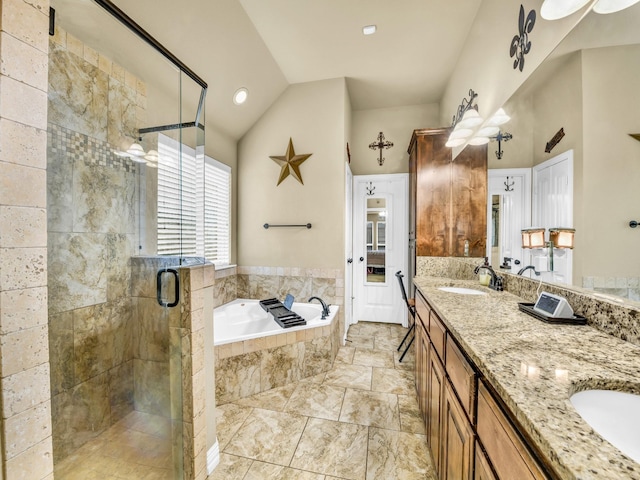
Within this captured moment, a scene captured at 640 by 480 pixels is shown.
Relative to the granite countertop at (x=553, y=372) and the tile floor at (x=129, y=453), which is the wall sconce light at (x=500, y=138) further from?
the tile floor at (x=129, y=453)

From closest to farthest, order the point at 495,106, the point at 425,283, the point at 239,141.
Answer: the point at 495,106, the point at 425,283, the point at 239,141

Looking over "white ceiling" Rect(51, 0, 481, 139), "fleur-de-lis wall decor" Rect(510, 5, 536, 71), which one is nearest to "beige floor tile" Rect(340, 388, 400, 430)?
"fleur-de-lis wall decor" Rect(510, 5, 536, 71)

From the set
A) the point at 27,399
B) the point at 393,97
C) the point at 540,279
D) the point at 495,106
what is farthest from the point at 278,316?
the point at 393,97

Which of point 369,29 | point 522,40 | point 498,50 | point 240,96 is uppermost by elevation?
point 369,29

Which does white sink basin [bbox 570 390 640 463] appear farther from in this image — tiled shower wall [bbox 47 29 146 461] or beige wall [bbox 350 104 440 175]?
beige wall [bbox 350 104 440 175]

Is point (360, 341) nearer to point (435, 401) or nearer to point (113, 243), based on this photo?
point (435, 401)

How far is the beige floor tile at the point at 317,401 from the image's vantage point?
6.42 ft

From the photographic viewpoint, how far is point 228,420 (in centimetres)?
189

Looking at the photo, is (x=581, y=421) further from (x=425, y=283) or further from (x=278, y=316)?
(x=278, y=316)

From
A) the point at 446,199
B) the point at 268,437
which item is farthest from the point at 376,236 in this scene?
the point at 268,437

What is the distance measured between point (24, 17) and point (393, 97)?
11.5 ft

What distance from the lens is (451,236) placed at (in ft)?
9.12

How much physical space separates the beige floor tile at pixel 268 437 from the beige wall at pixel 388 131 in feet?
10.4

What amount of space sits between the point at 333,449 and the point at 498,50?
2.87 meters
